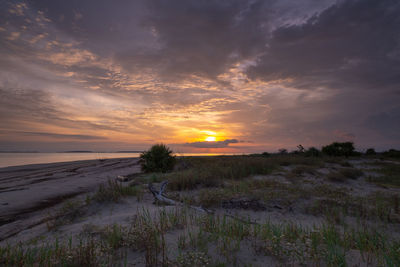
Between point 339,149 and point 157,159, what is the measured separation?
27851mm

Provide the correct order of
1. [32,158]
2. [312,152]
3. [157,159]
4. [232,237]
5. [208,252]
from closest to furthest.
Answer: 1. [208,252]
2. [232,237]
3. [157,159]
4. [312,152]
5. [32,158]

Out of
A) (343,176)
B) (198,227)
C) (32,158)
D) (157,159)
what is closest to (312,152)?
(343,176)

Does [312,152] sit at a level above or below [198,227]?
above

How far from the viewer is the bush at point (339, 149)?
29.1 metres

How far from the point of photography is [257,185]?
875 cm

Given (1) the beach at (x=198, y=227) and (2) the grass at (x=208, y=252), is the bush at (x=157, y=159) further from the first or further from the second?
(2) the grass at (x=208, y=252)

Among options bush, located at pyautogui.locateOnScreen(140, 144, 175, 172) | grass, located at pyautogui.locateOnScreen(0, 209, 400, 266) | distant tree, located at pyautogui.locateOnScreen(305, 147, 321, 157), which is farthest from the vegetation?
distant tree, located at pyautogui.locateOnScreen(305, 147, 321, 157)

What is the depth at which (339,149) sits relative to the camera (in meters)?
29.6

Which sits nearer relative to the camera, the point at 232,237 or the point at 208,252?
the point at 208,252

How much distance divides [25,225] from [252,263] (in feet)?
19.7

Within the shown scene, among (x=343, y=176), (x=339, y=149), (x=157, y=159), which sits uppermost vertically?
(x=339, y=149)

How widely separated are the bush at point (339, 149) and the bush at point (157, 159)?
25675mm

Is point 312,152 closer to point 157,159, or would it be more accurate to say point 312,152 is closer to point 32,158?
point 157,159

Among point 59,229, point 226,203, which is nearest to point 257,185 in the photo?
point 226,203
